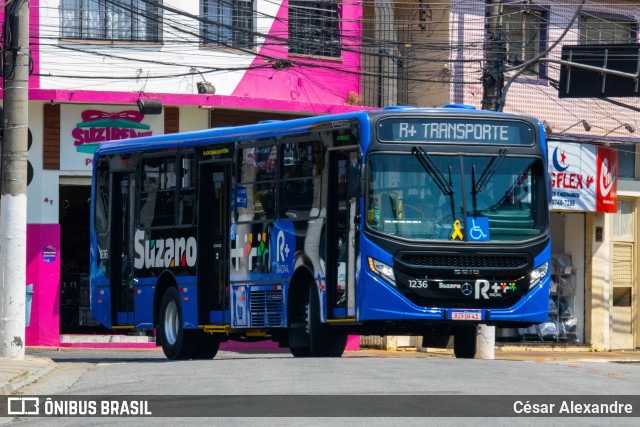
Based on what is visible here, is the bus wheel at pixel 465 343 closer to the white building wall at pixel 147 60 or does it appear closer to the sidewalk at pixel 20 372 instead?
the sidewalk at pixel 20 372

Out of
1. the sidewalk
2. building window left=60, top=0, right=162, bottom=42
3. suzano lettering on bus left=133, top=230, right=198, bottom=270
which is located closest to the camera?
the sidewalk

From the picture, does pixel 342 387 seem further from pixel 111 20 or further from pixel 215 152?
pixel 111 20

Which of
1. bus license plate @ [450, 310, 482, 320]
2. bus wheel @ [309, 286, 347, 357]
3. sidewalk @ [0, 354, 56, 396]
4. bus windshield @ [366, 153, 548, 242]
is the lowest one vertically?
sidewalk @ [0, 354, 56, 396]

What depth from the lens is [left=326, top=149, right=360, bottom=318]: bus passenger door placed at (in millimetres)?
18438

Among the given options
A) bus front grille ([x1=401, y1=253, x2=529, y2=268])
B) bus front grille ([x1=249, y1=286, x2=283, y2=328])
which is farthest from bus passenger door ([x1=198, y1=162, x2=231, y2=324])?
bus front grille ([x1=401, y1=253, x2=529, y2=268])

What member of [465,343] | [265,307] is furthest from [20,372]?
[465,343]

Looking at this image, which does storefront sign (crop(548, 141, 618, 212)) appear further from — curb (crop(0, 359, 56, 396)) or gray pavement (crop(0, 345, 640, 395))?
curb (crop(0, 359, 56, 396))

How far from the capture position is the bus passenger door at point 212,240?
21.2 m

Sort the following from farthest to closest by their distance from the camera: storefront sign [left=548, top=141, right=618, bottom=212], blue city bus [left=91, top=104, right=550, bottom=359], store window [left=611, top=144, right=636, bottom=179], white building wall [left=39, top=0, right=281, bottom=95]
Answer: store window [left=611, top=144, right=636, bottom=179]
storefront sign [left=548, top=141, right=618, bottom=212]
white building wall [left=39, top=0, right=281, bottom=95]
blue city bus [left=91, top=104, right=550, bottom=359]

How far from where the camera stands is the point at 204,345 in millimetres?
22266

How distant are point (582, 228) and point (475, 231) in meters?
15.7

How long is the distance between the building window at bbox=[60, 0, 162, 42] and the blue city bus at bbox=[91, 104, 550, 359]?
737 cm

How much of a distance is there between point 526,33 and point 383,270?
1558 centimetres

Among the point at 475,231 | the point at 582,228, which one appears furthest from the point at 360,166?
the point at 582,228
